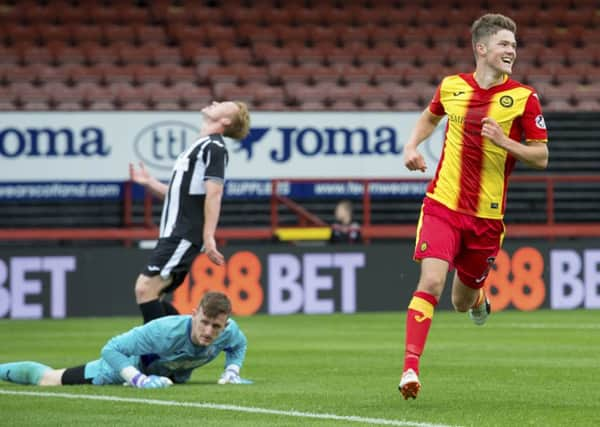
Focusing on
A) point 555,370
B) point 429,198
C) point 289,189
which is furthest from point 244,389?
point 289,189

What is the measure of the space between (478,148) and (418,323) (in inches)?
43.4

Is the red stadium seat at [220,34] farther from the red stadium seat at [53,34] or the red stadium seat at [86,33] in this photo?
the red stadium seat at [53,34]

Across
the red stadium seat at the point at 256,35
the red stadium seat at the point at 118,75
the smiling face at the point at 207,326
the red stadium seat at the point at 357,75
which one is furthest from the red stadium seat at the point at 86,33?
the smiling face at the point at 207,326

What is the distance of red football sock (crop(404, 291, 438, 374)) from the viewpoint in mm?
7523

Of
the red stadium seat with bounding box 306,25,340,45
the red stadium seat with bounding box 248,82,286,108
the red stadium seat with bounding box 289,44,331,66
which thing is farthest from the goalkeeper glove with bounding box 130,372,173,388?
the red stadium seat with bounding box 306,25,340,45

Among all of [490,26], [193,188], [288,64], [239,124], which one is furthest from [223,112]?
[288,64]

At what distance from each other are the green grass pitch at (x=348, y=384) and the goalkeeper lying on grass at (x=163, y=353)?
0.14m

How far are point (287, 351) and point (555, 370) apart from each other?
3043 millimetres

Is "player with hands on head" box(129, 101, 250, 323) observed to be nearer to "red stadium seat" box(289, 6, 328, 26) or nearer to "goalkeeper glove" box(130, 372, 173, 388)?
"goalkeeper glove" box(130, 372, 173, 388)

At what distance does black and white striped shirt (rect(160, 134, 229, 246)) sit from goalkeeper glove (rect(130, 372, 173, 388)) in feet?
4.23

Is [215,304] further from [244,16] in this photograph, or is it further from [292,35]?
[244,16]

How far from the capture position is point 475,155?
8078 mm

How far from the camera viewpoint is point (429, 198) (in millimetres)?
8156

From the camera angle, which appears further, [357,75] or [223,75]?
[357,75]
